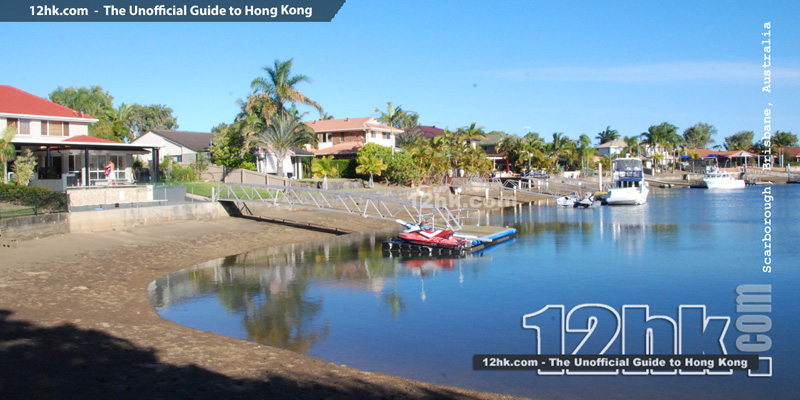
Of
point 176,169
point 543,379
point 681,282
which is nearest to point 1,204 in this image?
point 176,169

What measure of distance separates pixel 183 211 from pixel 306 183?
63.6ft

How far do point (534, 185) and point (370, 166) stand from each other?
3108 cm

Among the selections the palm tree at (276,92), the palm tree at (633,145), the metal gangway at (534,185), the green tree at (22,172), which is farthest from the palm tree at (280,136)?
the palm tree at (633,145)

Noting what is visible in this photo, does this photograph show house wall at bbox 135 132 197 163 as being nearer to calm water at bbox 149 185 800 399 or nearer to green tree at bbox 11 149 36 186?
green tree at bbox 11 149 36 186

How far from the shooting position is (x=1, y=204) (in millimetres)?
27125

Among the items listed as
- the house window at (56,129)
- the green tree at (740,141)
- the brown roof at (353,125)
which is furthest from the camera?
the green tree at (740,141)

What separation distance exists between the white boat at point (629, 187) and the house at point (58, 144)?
42525mm

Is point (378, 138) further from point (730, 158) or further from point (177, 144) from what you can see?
point (730, 158)

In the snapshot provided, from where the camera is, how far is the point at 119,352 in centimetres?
1265

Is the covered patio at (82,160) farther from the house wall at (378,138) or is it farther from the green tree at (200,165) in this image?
the house wall at (378,138)

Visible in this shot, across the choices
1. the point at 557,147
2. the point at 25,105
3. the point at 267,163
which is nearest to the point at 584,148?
the point at 557,147

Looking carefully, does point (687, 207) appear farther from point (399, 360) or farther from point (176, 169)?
point (399, 360)

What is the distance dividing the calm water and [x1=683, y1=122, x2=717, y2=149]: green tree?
494ft

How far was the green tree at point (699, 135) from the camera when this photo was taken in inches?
6867
